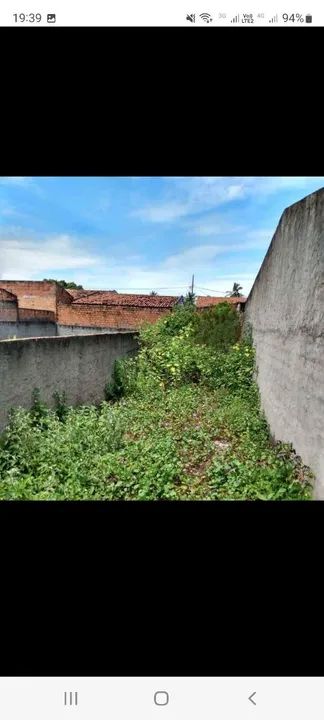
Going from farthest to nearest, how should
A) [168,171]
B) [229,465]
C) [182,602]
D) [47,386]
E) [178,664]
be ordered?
[47,386] → [229,465] → [168,171] → [182,602] → [178,664]

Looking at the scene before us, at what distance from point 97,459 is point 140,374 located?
11.9ft

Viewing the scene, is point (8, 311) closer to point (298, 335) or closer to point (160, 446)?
point (160, 446)

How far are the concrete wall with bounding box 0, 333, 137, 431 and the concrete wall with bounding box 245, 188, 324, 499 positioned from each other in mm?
2858

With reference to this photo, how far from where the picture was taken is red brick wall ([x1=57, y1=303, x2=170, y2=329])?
1210 cm

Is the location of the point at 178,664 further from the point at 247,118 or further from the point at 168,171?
the point at 247,118

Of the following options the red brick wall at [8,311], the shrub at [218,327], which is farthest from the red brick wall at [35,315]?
the shrub at [218,327]

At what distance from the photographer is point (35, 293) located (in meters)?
17.1

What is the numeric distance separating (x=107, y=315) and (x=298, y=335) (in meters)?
10.7

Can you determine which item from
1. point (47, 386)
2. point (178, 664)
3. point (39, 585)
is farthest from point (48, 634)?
point (47, 386)

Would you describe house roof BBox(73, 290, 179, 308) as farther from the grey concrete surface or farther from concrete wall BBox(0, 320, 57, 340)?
concrete wall BBox(0, 320, 57, 340)

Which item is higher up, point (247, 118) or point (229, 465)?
point (247, 118)

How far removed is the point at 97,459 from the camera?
10.5 feet
